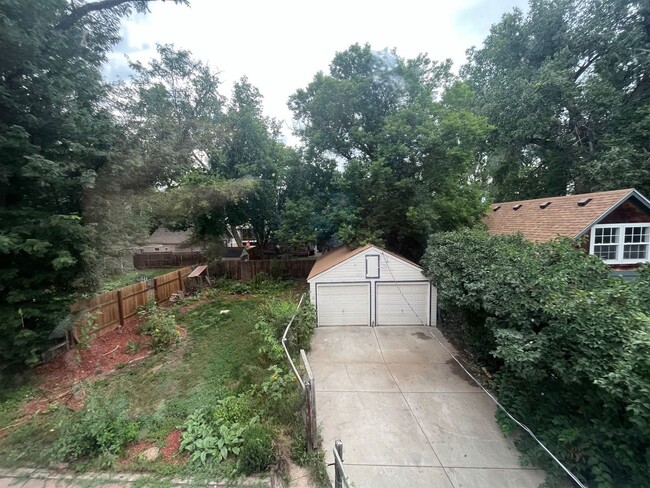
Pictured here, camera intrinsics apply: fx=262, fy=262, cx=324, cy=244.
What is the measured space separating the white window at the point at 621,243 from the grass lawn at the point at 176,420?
10.8 meters

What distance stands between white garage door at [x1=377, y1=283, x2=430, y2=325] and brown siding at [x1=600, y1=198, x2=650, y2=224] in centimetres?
630

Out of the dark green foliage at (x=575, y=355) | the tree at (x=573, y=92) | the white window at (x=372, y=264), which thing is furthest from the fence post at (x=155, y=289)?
the tree at (x=573, y=92)

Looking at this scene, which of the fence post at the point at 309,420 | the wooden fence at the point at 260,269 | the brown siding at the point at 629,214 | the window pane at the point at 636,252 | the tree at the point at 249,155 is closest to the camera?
the fence post at the point at 309,420

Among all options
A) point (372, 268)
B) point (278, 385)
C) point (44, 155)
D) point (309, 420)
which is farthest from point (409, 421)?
point (44, 155)

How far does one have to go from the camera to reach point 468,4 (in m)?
9.16

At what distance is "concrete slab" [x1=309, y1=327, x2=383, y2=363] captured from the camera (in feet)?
24.1

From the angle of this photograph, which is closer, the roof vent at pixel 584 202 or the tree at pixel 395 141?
the roof vent at pixel 584 202

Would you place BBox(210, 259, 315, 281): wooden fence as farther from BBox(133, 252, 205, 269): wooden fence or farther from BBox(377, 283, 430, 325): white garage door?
BBox(133, 252, 205, 269): wooden fence

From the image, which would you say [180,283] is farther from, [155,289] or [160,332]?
[160,332]

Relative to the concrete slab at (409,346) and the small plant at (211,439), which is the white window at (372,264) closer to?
the concrete slab at (409,346)

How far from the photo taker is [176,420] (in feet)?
15.9

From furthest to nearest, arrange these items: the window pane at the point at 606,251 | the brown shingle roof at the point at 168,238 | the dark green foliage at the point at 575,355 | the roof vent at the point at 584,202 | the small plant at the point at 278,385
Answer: the brown shingle roof at the point at 168,238 < the roof vent at the point at 584,202 < the window pane at the point at 606,251 < the small plant at the point at 278,385 < the dark green foliage at the point at 575,355

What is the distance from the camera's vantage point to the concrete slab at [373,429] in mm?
4215

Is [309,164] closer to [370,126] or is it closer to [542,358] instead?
[370,126]
